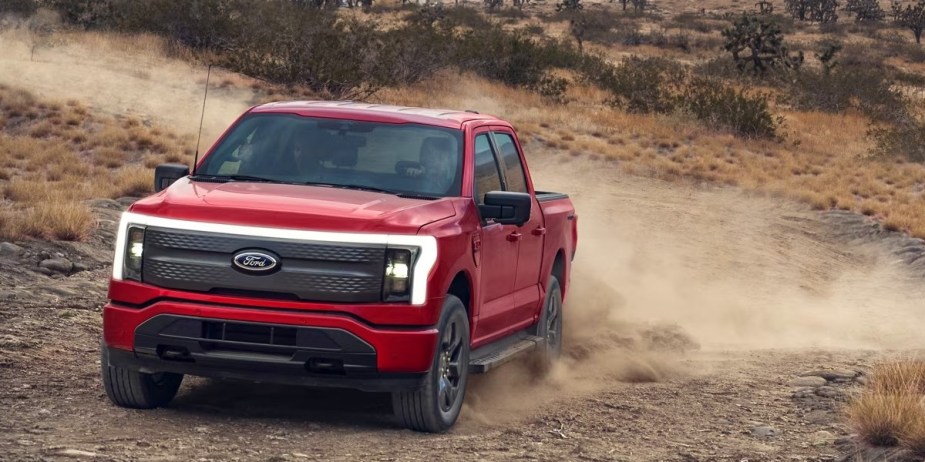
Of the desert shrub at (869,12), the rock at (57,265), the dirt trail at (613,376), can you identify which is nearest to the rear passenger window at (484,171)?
the dirt trail at (613,376)

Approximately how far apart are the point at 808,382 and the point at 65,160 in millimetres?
14284

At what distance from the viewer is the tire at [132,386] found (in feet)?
22.8

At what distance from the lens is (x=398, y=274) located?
256 inches

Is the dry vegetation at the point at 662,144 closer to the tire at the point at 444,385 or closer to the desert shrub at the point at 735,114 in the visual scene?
the desert shrub at the point at 735,114

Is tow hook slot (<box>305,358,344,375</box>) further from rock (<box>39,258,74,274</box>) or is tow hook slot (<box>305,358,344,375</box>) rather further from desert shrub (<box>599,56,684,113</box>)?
desert shrub (<box>599,56,684,113</box>)

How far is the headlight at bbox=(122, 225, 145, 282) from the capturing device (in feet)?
21.8

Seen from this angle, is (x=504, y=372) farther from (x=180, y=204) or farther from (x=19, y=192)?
(x=19, y=192)

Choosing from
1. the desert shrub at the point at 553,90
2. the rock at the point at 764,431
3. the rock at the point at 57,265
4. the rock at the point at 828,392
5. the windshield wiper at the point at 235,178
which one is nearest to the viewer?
the windshield wiper at the point at 235,178

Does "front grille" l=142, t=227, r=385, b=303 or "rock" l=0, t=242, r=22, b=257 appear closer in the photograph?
"front grille" l=142, t=227, r=385, b=303

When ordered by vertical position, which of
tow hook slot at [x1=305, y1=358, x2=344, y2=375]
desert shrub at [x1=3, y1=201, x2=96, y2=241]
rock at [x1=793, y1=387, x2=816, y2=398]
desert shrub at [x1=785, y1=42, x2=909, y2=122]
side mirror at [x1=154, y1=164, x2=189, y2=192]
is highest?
side mirror at [x1=154, y1=164, x2=189, y2=192]

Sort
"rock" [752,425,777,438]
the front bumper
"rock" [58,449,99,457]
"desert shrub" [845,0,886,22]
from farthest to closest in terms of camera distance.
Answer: "desert shrub" [845,0,886,22]
"rock" [752,425,777,438]
the front bumper
"rock" [58,449,99,457]

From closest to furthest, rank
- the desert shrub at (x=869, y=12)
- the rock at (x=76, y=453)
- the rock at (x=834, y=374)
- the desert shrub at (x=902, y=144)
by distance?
the rock at (x=76, y=453), the rock at (x=834, y=374), the desert shrub at (x=902, y=144), the desert shrub at (x=869, y=12)

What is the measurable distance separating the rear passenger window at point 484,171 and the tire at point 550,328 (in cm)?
119

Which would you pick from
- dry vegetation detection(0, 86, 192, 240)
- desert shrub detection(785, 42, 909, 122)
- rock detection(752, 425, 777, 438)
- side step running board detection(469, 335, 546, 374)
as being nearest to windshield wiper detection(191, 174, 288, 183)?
side step running board detection(469, 335, 546, 374)
